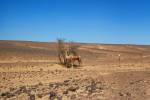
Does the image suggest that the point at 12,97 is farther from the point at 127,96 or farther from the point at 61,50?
the point at 61,50

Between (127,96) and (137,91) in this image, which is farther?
(137,91)

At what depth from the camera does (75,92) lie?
17.8 meters

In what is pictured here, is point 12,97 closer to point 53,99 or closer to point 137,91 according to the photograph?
point 53,99

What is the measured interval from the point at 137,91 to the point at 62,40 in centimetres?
3251

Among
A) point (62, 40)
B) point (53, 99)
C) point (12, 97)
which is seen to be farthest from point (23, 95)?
point (62, 40)

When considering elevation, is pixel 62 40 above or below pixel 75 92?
above

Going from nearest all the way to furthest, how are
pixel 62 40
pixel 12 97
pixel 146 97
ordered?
pixel 146 97, pixel 12 97, pixel 62 40

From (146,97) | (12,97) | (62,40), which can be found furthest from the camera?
(62,40)

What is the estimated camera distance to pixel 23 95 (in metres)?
17.5

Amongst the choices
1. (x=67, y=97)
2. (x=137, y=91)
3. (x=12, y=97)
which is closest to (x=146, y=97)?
(x=137, y=91)

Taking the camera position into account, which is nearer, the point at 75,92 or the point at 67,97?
the point at 67,97

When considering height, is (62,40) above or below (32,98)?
above

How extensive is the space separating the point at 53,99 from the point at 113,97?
2.82m

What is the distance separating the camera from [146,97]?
50.2 ft
